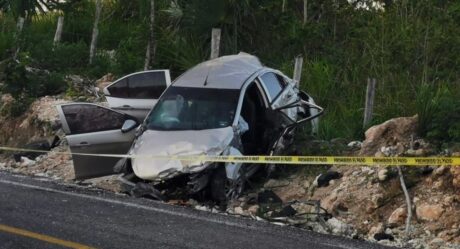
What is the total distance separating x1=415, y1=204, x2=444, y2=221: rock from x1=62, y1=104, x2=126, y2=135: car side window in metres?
4.31

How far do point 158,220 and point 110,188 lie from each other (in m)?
2.41

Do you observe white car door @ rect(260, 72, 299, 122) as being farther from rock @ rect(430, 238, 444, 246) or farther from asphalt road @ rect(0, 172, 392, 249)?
rock @ rect(430, 238, 444, 246)

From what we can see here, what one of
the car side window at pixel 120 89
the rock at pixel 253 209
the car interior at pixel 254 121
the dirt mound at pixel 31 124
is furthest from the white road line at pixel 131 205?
the dirt mound at pixel 31 124

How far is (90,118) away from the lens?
30.6ft

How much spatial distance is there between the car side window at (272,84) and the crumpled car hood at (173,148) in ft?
4.52

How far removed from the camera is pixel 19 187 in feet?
28.7

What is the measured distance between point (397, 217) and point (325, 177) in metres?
1.58

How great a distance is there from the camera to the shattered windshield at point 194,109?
29.2 feet

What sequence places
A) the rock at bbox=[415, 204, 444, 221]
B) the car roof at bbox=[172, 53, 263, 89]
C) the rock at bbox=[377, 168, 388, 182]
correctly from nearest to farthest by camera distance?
the rock at bbox=[415, 204, 444, 221]
the rock at bbox=[377, 168, 388, 182]
the car roof at bbox=[172, 53, 263, 89]

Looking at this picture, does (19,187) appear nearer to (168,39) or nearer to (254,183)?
(254,183)

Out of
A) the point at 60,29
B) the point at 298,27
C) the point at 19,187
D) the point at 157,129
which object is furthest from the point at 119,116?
the point at 60,29

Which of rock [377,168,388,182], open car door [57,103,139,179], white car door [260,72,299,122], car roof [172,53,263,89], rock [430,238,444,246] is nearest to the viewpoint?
rock [430,238,444,246]

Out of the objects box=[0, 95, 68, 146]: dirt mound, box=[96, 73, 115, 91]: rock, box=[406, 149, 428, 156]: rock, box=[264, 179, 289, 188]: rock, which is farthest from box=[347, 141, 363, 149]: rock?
box=[96, 73, 115, 91]: rock

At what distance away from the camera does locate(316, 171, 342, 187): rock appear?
875cm
